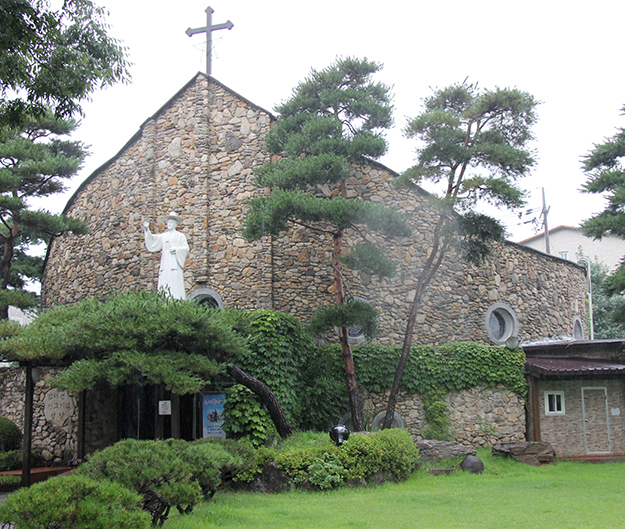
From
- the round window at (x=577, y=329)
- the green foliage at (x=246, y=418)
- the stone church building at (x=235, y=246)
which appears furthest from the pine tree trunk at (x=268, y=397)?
the round window at (x=577, y=329)

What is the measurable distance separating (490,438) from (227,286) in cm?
767

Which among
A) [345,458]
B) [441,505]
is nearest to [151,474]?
[441,505]

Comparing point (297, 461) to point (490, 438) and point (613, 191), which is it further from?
point (613, 191)

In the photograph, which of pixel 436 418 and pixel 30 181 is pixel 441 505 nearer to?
pixel 436 418

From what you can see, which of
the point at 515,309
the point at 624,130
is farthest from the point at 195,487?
the point at 624,130

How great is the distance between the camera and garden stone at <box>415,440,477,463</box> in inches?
478

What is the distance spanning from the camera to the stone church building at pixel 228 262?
14609 millimetres

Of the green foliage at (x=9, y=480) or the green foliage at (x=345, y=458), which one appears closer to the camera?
the green foliage at (x=345, y=458)

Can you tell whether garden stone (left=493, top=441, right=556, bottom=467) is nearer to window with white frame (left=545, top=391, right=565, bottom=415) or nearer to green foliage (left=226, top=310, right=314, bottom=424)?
window with white frame (left=545, top=391, right=565, bottom=415)

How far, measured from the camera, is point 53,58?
314 inches

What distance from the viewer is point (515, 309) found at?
59.0 ft

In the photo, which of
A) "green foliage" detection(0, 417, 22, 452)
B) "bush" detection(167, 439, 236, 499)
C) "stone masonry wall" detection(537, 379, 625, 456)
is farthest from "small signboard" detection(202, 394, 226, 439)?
"stone masonry wall" detection(537, 379, 625, 456)

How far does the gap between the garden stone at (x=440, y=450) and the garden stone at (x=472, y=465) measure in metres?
0.39

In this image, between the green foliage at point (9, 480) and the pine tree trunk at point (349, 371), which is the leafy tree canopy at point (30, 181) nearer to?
the green foliage at point (9, 480)
